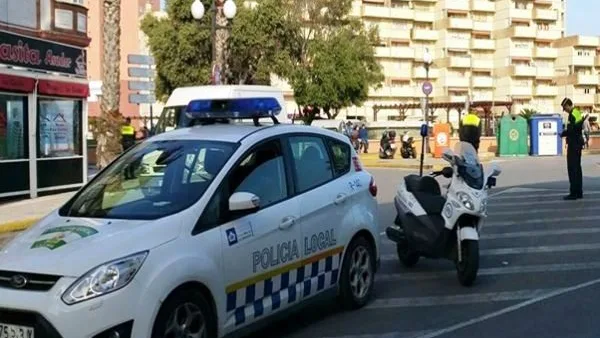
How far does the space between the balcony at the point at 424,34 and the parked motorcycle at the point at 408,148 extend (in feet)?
226

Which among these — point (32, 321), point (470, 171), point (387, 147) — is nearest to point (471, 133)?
point (470, 171)

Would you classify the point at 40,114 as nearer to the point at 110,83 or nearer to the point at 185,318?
the point at 110,83

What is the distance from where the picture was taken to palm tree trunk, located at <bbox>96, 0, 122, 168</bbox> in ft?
64.2

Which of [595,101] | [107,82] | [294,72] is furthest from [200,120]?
[595,101]

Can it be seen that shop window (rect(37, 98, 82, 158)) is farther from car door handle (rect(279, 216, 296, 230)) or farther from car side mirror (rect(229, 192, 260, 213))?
car side mirror (rect(229, 192, 260, 213))

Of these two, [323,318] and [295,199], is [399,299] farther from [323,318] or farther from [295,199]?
[295,199]

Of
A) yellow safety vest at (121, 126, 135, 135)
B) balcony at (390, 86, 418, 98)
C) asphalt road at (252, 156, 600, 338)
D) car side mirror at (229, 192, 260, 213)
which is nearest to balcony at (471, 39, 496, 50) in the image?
balcony at (390, 86, 418, 98)

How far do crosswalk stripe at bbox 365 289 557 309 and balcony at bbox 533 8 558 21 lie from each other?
10390 centimetres

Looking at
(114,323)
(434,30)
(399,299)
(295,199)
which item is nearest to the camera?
(114,323)

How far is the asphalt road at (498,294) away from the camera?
6.48 m

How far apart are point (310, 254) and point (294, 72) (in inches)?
1716

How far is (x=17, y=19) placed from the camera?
73.5 feet

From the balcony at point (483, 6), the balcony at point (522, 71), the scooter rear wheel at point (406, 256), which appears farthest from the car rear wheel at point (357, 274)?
the balcony at point (483, 6)

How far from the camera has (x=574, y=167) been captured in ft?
48.9
